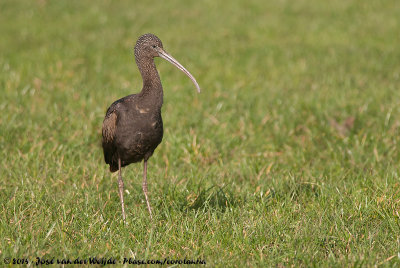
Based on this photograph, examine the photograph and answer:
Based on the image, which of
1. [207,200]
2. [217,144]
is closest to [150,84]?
[207,200]

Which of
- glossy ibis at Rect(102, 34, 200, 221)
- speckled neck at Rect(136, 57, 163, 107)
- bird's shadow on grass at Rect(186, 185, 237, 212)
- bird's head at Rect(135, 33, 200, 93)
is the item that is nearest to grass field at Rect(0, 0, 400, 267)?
bird's shadow on grass at Rect(186, 185, 237, 212)

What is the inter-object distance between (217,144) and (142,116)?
7.85 feet

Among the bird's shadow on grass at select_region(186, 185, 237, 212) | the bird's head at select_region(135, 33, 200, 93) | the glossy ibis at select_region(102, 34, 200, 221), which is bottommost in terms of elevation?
the bird's shadow on grass at select_region(186, 185, 237, 212)

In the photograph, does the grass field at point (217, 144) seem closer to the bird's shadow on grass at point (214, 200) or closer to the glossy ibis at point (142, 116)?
the bird's shadow on grass at point (214, 200)

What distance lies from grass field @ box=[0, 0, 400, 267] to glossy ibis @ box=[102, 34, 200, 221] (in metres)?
0.60

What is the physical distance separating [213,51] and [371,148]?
18.1 ft

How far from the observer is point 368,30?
1320 cm

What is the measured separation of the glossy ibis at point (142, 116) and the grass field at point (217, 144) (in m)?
0.60

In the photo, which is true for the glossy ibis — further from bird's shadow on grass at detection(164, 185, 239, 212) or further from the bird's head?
bird's shadow on grass at detection(164, 185, 239, 212)

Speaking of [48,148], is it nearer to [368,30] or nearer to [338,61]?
[338,61]

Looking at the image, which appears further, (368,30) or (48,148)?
(368,30)

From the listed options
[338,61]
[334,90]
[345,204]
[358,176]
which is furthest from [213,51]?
[345,204]

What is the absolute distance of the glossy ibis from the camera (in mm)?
4742

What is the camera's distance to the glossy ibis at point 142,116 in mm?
4742
